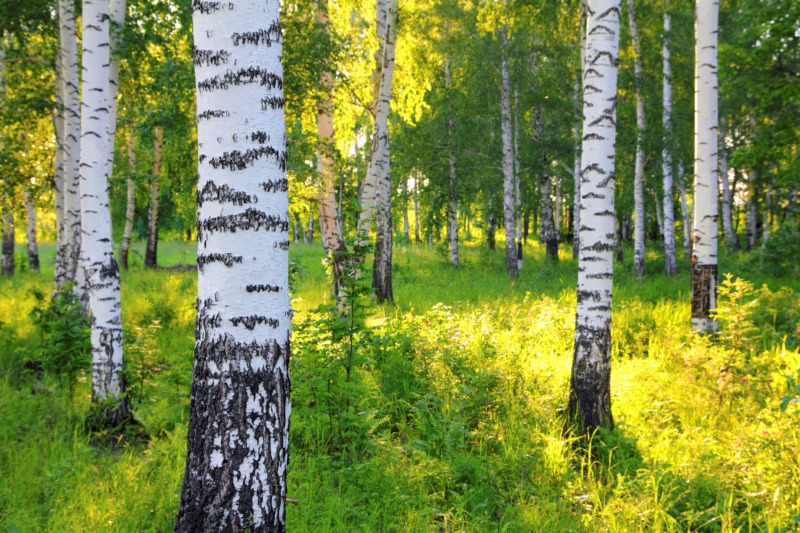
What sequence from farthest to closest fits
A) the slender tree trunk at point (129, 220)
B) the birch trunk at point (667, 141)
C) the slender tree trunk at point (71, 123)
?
the slender tree trunk at point (129, 220) < the birch trunk at point (667, 141) < the slender tree trunk at point (71, 123)

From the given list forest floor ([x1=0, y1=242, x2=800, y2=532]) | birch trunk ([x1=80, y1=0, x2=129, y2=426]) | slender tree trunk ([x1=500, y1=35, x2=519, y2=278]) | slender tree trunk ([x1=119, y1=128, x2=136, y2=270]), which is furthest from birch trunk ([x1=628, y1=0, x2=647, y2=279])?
slender tree trunk ([x1=119, y1=128, x2=136, y2=270])

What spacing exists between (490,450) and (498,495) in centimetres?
65

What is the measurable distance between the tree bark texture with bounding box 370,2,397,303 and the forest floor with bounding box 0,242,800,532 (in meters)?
3.01

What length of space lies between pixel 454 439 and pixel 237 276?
240cm

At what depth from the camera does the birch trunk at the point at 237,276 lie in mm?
2170

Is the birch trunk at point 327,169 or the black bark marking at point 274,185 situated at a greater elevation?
the birch trunk at point 327,169

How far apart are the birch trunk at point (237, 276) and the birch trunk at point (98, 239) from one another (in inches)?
118

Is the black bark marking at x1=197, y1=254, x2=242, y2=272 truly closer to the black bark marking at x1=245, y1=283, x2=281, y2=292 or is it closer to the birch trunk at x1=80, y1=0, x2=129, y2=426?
the black bark marking at x1=245, y1=283, x2=281, y2=292

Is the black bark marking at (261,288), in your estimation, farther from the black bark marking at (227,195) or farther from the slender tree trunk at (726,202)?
the slender tree trunk at (726,202)

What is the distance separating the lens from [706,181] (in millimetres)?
6391

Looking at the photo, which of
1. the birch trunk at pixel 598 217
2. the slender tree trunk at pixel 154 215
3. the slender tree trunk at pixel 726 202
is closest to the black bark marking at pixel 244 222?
the birch trunk at pixel 598 217

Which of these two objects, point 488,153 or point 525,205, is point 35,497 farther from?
point 525,205

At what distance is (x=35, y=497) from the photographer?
10.3ft

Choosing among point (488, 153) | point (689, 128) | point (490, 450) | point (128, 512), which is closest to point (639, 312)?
point (490, 450)
